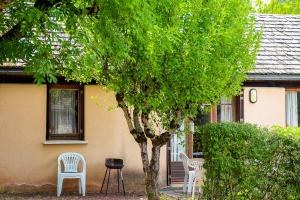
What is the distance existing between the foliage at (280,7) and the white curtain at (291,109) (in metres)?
15.2

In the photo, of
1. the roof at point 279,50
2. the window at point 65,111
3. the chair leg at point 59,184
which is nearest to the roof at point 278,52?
the roof at point 279,50

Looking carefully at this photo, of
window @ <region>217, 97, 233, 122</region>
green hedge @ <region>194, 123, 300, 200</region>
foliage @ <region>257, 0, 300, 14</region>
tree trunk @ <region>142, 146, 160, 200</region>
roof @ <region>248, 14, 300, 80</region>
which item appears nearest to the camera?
green hedge @ <region>194, 123, 300, 200</region>

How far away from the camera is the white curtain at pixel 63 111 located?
13.8m

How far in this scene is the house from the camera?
1327 centimetres

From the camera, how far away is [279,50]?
16.3m

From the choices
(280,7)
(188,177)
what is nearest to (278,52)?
(188,177)

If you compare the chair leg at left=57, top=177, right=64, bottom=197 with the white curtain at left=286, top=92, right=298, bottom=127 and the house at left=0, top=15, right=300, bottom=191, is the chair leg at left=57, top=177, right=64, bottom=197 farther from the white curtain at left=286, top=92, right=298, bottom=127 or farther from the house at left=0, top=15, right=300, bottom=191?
the white curtain at left=286, top=92, right=298, bottom=127

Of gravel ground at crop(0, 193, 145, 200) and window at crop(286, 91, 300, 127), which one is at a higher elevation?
window at crop(286, 91, 300, 127)

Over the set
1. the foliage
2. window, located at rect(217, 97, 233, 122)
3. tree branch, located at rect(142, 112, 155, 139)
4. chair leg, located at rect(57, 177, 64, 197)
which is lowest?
chair leg, located at rect(57, 177, 64, 197)

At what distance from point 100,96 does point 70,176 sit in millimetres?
2183

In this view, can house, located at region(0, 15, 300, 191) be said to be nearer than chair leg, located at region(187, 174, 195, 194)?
No

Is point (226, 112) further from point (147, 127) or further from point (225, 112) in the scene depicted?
point (147, 127)

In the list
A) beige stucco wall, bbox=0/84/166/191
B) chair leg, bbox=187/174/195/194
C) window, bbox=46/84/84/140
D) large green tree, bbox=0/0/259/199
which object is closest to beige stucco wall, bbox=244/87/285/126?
chair leg, bbox=187/174/195/194

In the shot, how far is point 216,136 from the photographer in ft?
28.6
